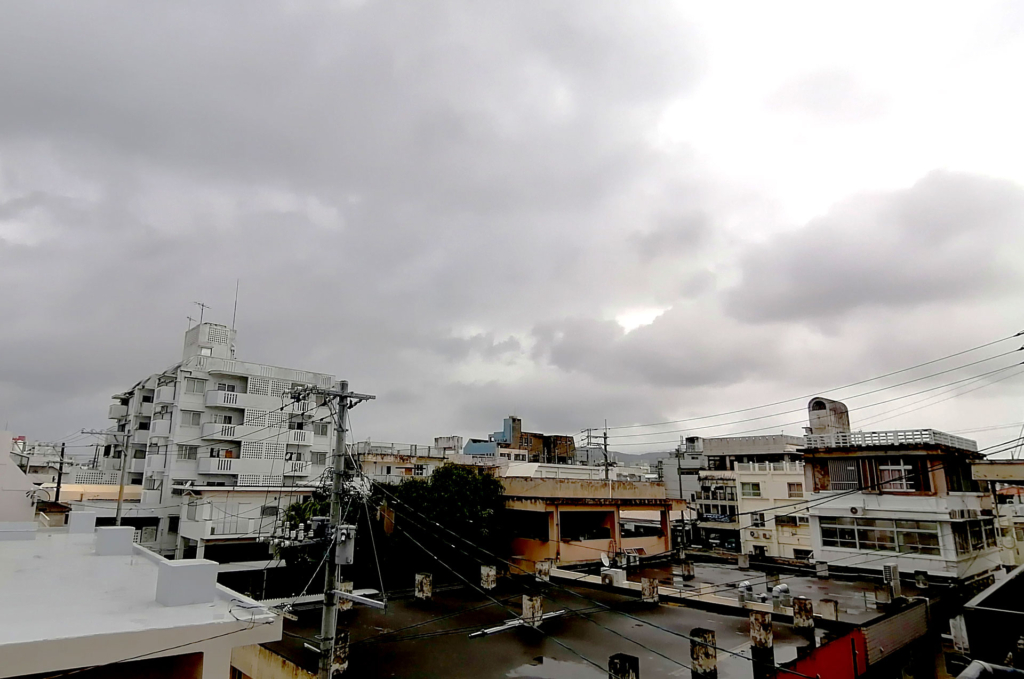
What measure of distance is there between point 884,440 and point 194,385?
41905 millimetres

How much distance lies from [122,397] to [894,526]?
58.3 m

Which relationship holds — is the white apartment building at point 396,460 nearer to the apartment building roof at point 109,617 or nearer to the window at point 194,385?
the window at point 194,385

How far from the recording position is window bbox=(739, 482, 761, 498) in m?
50.7

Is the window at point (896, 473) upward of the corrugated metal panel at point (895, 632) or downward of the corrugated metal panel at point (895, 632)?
upward

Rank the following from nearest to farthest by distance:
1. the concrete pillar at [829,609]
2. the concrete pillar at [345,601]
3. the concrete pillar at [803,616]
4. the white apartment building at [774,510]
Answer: the concrete pillar at [803,616] → the concrete pillar at [829,609] → the concrete pillar at [345,601] → the white apartment building at [774,510]

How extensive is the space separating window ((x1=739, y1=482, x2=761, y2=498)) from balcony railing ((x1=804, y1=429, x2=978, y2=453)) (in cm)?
2236

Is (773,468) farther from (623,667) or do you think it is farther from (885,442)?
(623,667)

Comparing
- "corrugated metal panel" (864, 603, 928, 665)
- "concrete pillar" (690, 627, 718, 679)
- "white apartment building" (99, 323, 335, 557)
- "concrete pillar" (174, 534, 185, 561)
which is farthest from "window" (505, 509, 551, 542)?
"concrete pillar" (174, 534, 185, 561)

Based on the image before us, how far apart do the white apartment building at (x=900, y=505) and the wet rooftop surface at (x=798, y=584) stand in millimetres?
1570

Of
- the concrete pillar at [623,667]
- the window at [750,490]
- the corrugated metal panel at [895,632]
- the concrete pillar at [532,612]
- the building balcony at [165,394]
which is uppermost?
the building balcony at [165,394]

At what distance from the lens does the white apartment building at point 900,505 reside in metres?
24.9

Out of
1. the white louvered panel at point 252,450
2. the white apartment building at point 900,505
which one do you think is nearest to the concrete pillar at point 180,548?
the white louvered panel at point 252,450

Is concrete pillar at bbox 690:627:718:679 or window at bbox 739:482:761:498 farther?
window at bbox 739:482:761:498

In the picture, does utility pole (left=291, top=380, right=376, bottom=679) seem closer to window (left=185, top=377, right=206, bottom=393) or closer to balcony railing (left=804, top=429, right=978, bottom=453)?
balcony railing (left=804, top=429, right=978, bottom=453)
